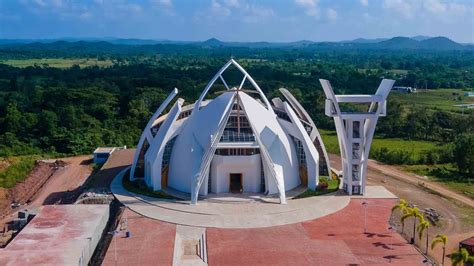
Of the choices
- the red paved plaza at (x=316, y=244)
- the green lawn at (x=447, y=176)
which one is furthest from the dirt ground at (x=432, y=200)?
the red paved plaza at (x=316, y=244)

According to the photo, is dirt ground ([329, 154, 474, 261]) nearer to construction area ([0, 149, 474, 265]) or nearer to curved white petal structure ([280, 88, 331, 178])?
construction area ([0, 149, 474, 265])

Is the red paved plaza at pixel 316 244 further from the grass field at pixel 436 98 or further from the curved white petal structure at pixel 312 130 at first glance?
the grass field at pixel 436 98

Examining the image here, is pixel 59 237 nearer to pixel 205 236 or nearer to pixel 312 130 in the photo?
pixel 205 236

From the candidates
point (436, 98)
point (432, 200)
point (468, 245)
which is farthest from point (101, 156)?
point (436, 98)

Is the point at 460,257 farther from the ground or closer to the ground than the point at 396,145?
farther from the ground

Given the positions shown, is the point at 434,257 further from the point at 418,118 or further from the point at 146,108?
the point at 146,108

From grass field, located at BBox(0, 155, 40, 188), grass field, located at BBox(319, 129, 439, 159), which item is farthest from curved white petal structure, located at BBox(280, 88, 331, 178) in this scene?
grass field, located at BBox(0, 155, 40, 188)
